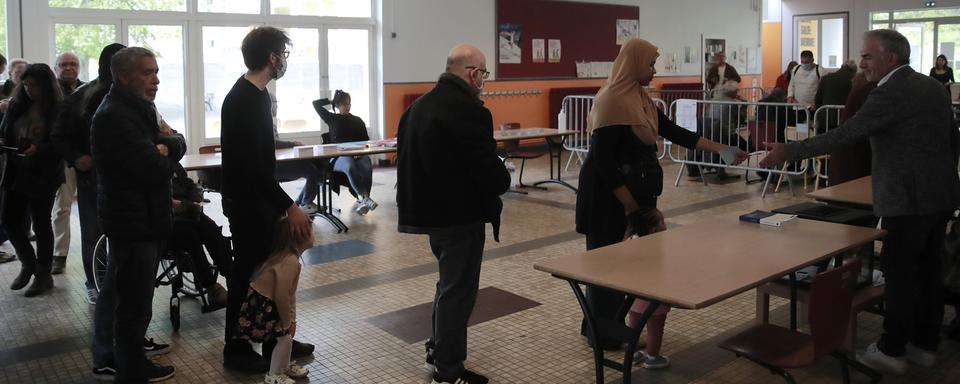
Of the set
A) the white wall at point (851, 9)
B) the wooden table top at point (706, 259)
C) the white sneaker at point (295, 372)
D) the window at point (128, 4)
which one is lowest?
the white sneaker at point (295, 372)

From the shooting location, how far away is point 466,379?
3.61 m

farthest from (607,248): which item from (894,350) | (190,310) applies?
(190,310)

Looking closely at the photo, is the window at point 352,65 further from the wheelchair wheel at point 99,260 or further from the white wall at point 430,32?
the wheelchair wheel at point 99,260

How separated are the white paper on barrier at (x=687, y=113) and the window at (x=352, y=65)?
162 inches

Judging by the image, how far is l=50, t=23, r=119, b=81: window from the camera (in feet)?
30.7

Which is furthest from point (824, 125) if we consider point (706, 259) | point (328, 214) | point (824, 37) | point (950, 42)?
point (824, 37)

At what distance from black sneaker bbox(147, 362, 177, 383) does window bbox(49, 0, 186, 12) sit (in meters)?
6.79

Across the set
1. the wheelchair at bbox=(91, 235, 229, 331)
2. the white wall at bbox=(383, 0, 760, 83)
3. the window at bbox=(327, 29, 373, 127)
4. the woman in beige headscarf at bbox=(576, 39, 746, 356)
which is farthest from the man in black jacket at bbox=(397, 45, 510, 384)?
the white wall at bbox=(383, 0, 760, 83)

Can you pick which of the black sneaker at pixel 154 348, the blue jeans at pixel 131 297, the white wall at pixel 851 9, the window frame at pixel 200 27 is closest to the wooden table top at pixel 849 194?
the blue jeans at pixel 131 297

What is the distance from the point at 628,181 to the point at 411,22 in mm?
8533

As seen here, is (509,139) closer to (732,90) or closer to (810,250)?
(732,90)

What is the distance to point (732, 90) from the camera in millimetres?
10242

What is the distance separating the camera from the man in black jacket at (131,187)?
3.35 metres

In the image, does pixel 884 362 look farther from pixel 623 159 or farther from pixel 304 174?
pixel 304 174
